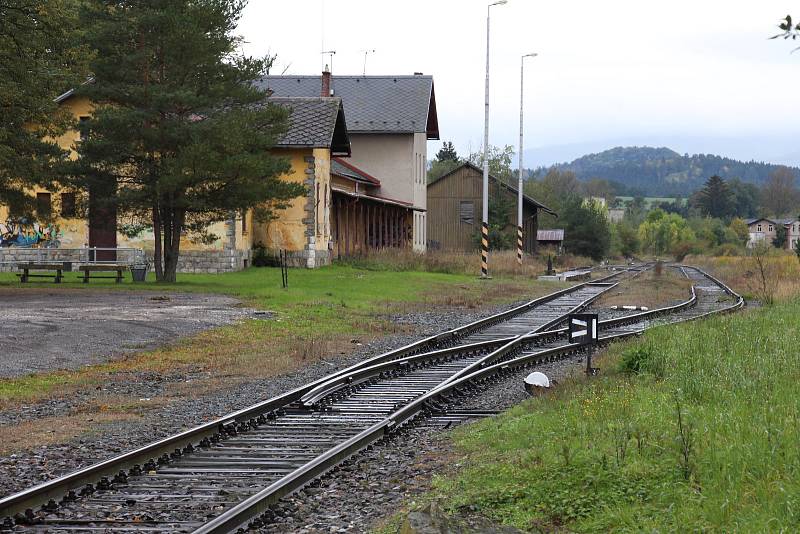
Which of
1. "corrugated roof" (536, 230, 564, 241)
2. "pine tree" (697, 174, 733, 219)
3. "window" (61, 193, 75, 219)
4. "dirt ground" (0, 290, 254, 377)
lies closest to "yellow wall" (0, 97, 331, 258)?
"window" (61, 193, 75, 219)

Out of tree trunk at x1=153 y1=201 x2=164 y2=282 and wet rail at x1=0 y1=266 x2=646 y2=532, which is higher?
tree trunk at x1=153 y1=201 x2=164 y2=282

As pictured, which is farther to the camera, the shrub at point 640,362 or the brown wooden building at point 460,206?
the brown wooden building at point 460,206

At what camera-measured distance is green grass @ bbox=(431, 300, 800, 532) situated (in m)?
5.96

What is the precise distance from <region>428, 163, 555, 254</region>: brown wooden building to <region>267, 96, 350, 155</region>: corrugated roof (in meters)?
24.7

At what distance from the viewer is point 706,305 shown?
29.5m

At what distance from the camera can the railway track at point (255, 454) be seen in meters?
6.83

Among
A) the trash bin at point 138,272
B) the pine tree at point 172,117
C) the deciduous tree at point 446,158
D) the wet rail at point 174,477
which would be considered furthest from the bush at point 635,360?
the deciduous tree at point 446,158

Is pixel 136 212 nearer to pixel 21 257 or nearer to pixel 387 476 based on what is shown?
pixel 21 257

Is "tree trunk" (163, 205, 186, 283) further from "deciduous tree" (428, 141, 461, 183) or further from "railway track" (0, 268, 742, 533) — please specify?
"deciduous tree" (428, 141, 461, 183)

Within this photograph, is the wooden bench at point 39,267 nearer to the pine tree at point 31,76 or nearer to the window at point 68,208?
the window at point 68,208

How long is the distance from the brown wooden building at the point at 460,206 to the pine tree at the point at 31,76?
4332 centimetres

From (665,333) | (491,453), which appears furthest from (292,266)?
(491,453)

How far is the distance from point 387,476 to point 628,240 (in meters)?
106

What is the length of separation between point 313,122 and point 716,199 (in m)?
151
